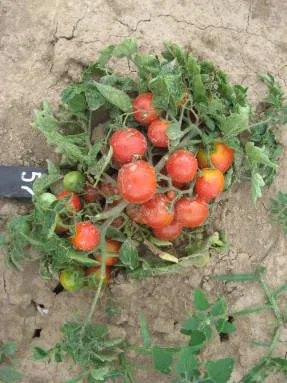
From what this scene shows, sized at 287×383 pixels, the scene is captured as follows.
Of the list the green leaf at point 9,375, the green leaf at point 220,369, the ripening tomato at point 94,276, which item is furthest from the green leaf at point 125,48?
the green leaf at point 9,375

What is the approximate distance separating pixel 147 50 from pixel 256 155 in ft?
3.13

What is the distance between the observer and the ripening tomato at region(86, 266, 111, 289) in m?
2.55

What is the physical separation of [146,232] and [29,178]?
0.66m

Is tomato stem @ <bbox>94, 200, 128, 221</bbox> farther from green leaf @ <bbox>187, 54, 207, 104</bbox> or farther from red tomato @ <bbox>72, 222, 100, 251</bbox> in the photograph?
green leaf @ <bbox>187, 54, 207, 104</bbox>

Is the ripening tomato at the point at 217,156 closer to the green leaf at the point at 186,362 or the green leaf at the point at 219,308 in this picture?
the green leaf at the point at 219,308

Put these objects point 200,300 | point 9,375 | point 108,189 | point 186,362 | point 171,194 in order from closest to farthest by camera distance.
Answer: point 186,362
point 200,300
point 171,194
point 108,189
point 9,375

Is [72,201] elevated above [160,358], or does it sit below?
above

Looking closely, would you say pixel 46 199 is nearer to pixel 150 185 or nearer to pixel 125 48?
pixel 150 185

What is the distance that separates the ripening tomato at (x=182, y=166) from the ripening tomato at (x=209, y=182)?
0.22ft

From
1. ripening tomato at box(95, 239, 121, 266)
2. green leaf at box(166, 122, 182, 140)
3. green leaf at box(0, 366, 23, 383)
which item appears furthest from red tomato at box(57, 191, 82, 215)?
green leaf at box(0, 366, 23, 383)

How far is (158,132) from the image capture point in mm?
2379

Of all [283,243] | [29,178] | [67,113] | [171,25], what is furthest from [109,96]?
[283,243]

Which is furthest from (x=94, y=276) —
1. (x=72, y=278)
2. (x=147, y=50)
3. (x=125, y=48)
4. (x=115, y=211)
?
(x=147, y=50)

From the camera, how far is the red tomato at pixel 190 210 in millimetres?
2398
